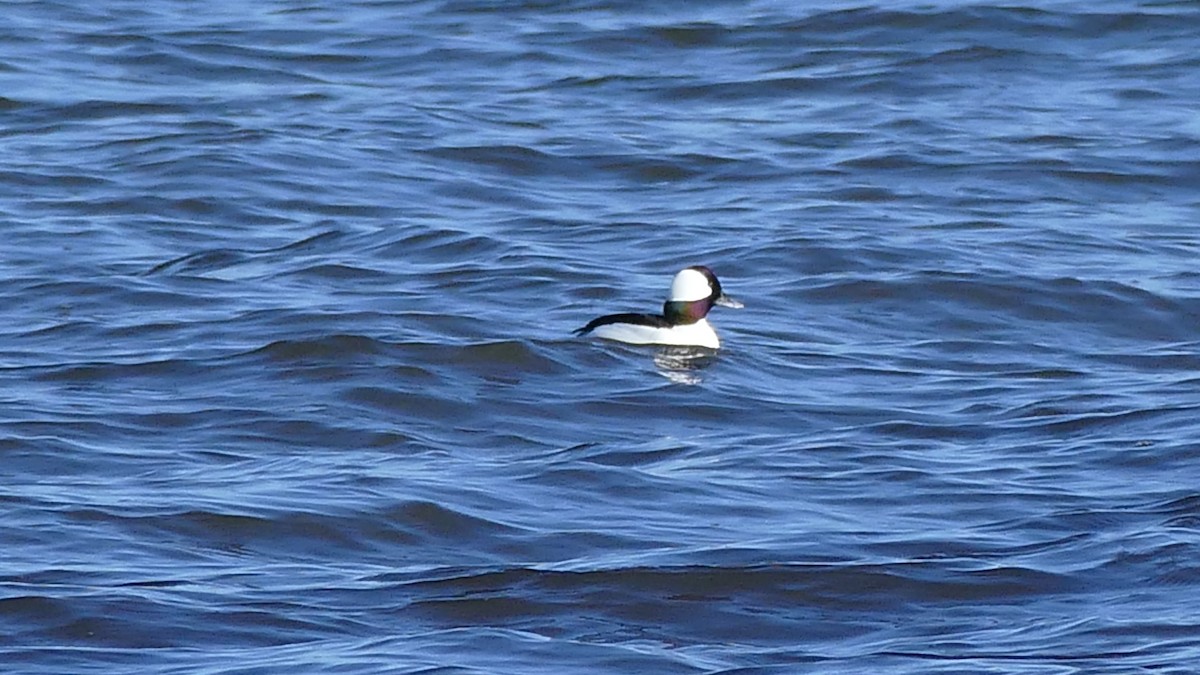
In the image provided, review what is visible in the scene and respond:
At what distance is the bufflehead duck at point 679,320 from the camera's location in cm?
1125

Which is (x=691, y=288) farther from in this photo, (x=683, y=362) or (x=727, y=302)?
(x=683, y=362)

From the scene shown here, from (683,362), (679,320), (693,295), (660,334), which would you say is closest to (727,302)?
(693,295)

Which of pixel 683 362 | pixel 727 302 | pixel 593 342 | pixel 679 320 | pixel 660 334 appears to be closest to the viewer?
pixel 683 362

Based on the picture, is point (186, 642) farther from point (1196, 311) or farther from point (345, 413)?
point (1196, 311)

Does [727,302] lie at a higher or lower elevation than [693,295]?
lower

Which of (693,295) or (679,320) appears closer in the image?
(679,320)

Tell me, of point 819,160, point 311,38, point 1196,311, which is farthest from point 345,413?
point 311,38

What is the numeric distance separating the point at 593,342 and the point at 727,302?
1.03 m

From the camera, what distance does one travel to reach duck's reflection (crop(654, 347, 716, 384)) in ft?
35.3

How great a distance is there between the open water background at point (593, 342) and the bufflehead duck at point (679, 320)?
5.6 inches

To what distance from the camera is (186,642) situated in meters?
6.52

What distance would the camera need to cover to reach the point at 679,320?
37.7 ft

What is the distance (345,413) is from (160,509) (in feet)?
6.42

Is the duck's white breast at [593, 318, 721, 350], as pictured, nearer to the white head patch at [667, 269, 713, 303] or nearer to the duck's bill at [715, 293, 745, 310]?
the white head patch at [667, 269, 713, 303]
